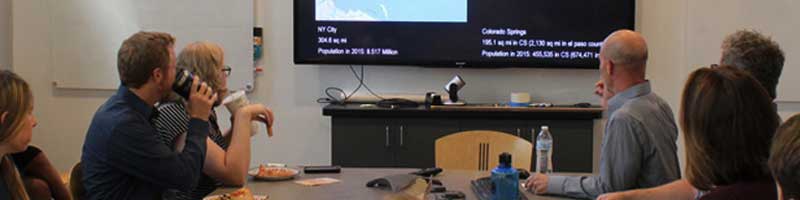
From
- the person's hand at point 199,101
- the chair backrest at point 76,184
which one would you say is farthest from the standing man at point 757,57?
the chair backrest at point 76,184

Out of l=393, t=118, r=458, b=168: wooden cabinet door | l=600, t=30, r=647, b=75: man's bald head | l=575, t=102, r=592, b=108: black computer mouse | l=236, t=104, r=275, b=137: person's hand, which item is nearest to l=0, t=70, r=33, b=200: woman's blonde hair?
l=236, t=104, r=275, b=137: person's hand

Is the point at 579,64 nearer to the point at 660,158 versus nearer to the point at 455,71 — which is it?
the point at 455,71

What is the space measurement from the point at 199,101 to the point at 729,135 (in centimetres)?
153

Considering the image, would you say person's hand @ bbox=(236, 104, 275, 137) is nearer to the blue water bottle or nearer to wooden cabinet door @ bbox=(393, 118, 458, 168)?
the blue water bottle

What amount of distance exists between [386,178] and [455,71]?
2.48m

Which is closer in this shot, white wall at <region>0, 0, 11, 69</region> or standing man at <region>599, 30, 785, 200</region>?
standing man at <region>599, 30, 785, 200</region>

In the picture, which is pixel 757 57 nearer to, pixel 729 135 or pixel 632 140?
pixel 632 140

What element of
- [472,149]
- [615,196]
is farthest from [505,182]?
[472,149]

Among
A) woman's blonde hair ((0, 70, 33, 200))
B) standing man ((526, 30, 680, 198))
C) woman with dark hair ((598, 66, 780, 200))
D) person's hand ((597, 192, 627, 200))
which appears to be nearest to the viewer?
woman with dark hair ((598, 66, 780, 200))

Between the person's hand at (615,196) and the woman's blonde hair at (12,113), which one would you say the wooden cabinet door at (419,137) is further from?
the woman's blonde hair at (12,113)

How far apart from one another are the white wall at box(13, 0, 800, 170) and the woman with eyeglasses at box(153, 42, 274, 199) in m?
2.29

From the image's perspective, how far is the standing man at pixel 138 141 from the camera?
216 cm

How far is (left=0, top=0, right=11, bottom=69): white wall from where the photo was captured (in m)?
5.21

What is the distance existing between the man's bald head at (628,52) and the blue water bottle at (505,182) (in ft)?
1.62
